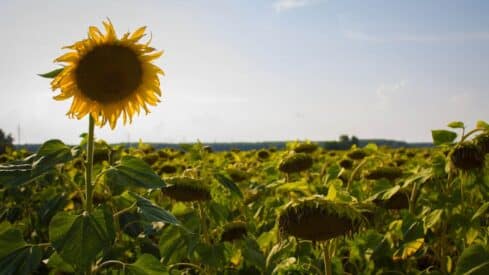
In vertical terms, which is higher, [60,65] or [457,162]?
[60,65]

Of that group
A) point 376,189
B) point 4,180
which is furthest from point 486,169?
point 4,180

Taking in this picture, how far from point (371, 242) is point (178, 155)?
5.18 meters

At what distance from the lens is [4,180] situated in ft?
5.73

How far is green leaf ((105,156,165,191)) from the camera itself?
5.90ft

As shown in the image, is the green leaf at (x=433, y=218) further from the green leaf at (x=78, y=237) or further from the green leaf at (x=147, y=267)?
the green leaf at (x=78, y=237)

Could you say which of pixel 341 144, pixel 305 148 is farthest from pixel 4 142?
pixel 305 148

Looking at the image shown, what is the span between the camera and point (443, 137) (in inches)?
114

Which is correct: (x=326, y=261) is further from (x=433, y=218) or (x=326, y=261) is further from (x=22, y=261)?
(x=433, y=218)

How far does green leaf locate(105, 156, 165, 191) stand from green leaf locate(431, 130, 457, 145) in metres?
1.85

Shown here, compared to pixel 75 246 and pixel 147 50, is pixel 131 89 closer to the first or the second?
pixel 147 50

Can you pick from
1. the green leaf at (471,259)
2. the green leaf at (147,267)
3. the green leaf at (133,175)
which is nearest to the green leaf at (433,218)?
the green leaf at (471,259)

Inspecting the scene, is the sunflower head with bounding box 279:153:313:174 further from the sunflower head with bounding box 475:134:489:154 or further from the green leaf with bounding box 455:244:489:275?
the green leaf with bounding box 455:244:489:275

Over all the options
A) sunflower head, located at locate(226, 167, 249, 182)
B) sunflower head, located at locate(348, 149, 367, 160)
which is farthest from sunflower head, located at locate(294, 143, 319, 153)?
sunflower head, located at locate(226, 167, 249, 182)

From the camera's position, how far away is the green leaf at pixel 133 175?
180 centimetres
